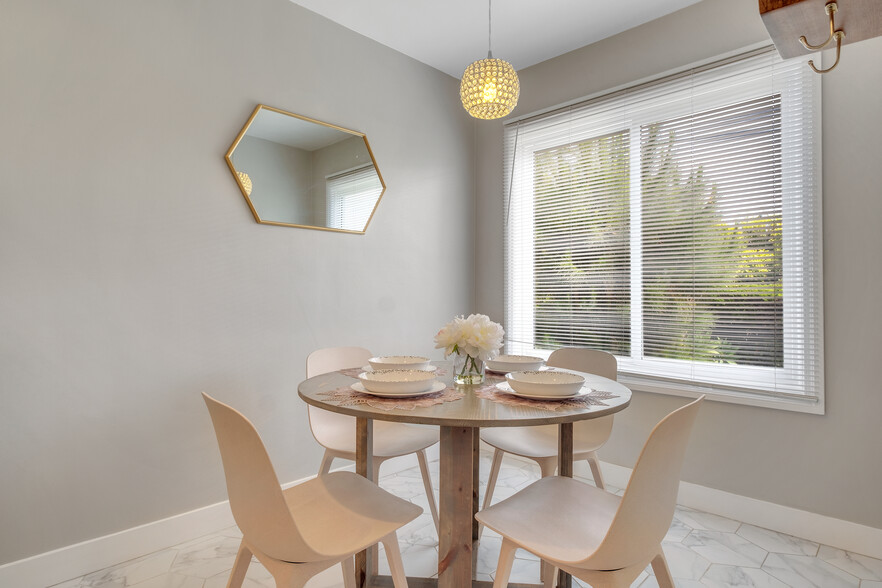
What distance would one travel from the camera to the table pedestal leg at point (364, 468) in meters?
1.64

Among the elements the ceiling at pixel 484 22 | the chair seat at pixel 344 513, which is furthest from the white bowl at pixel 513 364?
the ceiling at pixel 484 22

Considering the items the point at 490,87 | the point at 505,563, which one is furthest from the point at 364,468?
the point at 490,87

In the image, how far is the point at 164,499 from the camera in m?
2.00

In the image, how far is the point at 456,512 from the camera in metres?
1.30

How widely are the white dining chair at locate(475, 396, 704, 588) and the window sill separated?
131cm

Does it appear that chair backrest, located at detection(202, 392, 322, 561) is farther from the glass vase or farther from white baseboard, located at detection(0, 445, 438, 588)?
white baseboard, located at detection(0, 445, 438, 588)

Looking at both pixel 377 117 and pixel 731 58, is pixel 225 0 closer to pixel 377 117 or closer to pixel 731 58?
pixel 377 117

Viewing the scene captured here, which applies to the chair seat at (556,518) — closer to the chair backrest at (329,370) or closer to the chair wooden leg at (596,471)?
the chair wooden leg at (596,471)

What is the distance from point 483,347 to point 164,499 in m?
1.57

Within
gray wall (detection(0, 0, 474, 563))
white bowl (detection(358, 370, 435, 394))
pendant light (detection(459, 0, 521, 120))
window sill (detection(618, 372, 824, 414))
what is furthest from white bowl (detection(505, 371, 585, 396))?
gray wall (detection(0, 0, 474, 563))

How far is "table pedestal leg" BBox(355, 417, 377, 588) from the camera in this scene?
1641 millimetres

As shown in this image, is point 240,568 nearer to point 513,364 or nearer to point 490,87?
point 513,364

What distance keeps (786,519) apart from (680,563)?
650mm

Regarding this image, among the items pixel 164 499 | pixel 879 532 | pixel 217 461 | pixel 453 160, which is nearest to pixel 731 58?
pixel 453 160
